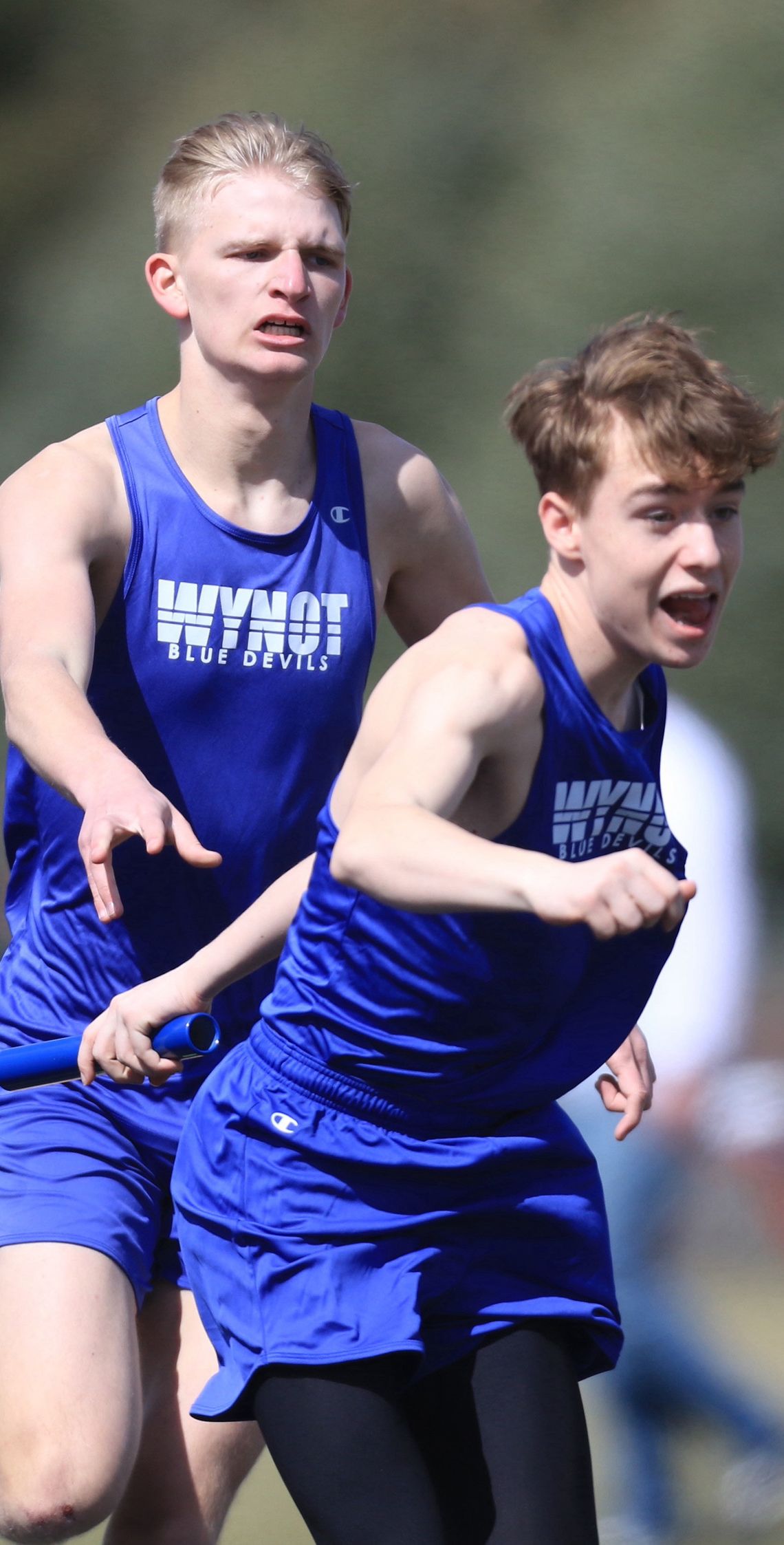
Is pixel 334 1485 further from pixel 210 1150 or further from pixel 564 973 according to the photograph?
pixel 564 973

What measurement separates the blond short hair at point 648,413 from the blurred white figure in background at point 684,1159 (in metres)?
2.10

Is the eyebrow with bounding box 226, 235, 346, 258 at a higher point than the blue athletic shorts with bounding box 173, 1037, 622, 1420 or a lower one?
higher

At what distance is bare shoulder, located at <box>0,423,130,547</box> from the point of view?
2.03 meters

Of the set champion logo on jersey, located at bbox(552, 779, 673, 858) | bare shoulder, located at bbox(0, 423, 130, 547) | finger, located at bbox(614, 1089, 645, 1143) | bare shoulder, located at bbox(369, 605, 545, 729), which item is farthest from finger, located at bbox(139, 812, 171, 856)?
finger, located at bbox(614, 1089, 645, 1143)

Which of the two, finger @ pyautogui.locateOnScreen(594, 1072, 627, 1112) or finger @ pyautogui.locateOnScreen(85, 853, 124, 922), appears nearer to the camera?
finger @ pyautogui.locateOnScreen(85, 853, 124, 922)

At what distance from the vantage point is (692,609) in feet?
4.86

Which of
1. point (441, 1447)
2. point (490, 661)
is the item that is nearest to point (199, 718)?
point (490, 661)

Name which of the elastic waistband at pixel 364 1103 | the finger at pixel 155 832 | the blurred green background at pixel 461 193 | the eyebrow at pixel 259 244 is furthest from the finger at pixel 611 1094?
the blurred green background at pixel 461 193

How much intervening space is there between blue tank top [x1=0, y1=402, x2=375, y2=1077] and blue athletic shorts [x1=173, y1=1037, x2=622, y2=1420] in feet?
1.60

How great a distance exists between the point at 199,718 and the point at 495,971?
715mm

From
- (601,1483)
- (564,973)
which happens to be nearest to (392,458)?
(564,973)

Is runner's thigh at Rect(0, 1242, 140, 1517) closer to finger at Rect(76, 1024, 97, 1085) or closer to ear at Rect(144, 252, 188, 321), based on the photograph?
finger at Rect(76, 1024, 97, 1085)

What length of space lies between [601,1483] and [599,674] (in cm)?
238

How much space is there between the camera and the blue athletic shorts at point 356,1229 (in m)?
1.52
